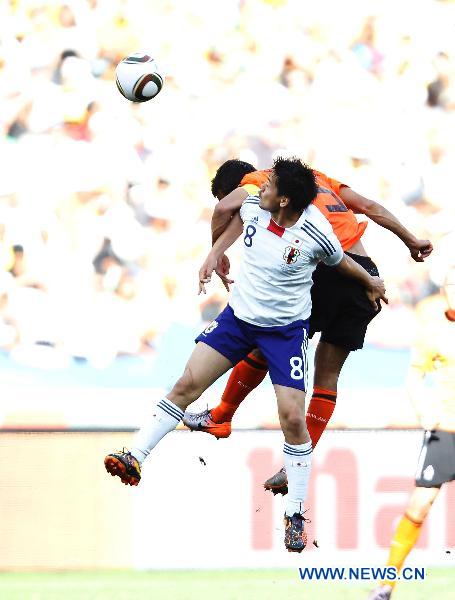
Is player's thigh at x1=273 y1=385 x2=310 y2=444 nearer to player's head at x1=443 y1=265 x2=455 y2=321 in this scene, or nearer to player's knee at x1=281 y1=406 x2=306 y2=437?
player's knee at x1=281 y1=406 x2=306 y2=437

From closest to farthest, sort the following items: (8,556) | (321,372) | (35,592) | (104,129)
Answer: (321,372) → (35,592) → (8,556) → (104,129)

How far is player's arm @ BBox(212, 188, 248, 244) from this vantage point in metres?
6.74

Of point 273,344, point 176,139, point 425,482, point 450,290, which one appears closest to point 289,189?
point 273,344

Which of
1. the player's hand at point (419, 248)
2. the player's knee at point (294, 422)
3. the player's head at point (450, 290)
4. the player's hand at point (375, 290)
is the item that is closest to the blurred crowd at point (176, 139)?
the player's head at point (450, 290)

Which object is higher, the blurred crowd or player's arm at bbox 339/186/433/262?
the blurred crowd

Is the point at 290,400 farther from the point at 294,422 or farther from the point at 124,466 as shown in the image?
the point at 124,466

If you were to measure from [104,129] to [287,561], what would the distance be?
3.16m

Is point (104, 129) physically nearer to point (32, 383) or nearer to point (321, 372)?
point (32, 383)

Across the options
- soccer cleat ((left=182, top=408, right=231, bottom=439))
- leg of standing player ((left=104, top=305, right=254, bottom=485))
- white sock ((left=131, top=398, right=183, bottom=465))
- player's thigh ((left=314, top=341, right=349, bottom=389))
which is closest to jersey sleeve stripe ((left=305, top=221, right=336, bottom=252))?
leg of standing player ((left=104, top=305, right=254, bottom=485))

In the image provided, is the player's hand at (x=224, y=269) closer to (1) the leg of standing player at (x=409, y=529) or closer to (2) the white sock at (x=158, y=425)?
(2) the white sock at (x=158, y=425)

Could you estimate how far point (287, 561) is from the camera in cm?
947

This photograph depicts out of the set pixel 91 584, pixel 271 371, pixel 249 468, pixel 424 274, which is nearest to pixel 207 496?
pixel 249 468

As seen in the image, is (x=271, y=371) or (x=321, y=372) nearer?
(x=271, y=371)

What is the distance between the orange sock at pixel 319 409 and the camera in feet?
23.7
